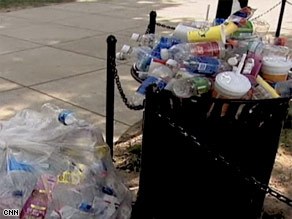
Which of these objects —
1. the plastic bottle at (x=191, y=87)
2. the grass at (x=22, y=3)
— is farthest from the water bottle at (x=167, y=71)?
the grass at (x=22, y=3)

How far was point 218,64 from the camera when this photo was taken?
7.21ft

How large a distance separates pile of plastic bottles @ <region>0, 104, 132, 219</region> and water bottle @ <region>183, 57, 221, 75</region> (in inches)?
31.1

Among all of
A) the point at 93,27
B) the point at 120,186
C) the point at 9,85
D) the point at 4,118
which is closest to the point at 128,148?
the point at 120,186

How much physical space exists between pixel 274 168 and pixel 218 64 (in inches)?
57.7

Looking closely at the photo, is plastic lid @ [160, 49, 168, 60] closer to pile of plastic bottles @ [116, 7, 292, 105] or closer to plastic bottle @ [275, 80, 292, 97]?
pile of plastic bottles @ [116, 7, 292, 105]

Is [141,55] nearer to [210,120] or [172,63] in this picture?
[172,63]

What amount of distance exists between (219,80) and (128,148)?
1641 millimetres

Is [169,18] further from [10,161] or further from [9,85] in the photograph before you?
[10,161]

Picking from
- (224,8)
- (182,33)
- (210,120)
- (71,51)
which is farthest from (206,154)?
(71,51)

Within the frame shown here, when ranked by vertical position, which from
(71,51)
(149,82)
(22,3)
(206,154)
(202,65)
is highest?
(202,65)

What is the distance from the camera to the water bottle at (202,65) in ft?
7.11

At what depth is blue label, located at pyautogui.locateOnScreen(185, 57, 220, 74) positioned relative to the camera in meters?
2.17

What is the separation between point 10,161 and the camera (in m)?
2.33

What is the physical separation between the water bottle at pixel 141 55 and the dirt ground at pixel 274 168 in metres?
0.90
